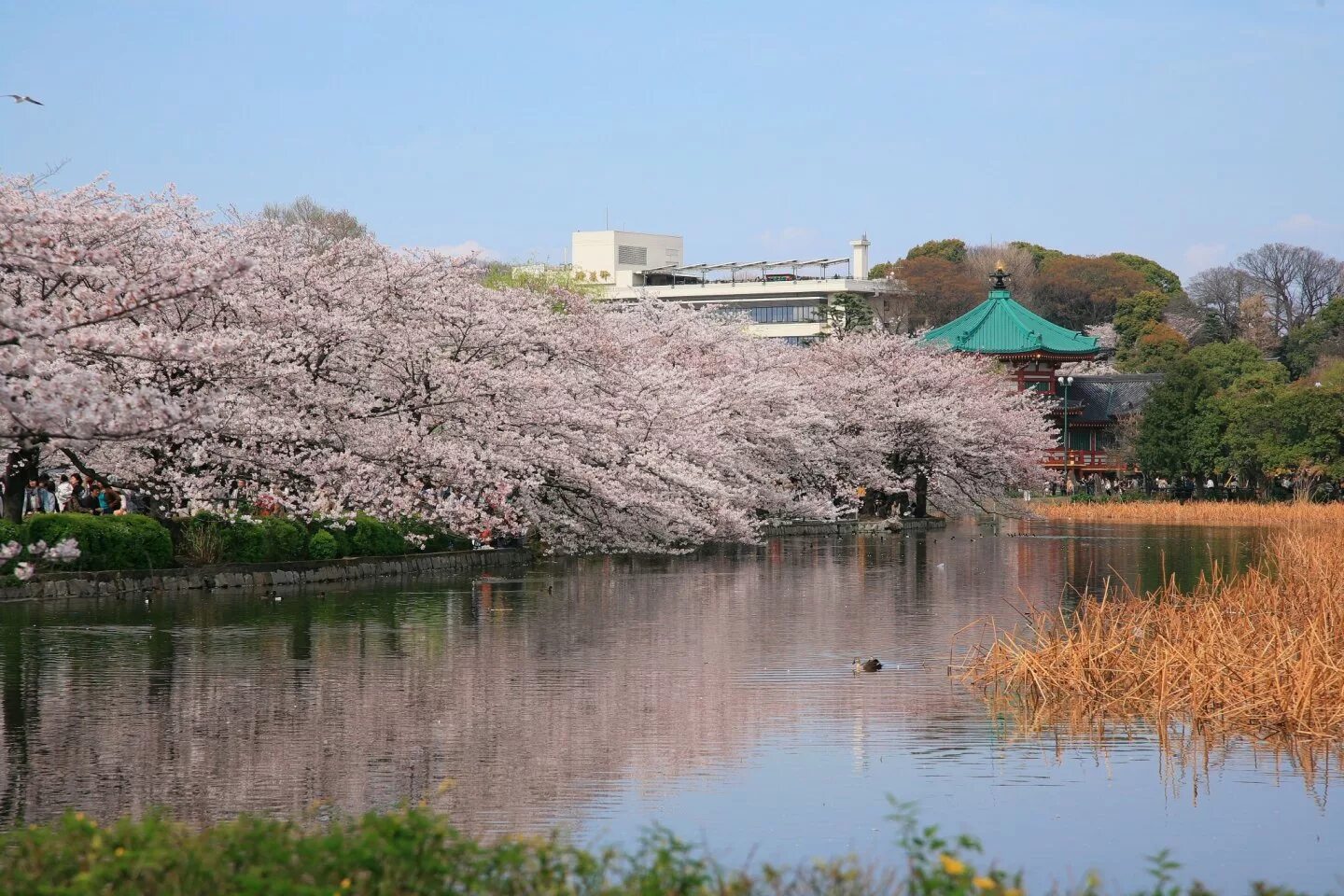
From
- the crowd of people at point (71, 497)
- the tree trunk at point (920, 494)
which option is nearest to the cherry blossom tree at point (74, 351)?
the crowd of people at point (71, 497)

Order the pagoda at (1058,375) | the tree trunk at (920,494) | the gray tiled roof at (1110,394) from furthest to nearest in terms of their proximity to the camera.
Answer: the gray tiled roof at (1110,394)
the pagoda at (1058,375)
the tree trunk at (920,494)

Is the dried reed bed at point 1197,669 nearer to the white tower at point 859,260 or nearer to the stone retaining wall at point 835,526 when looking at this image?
the stone retaining wall at point 835,526

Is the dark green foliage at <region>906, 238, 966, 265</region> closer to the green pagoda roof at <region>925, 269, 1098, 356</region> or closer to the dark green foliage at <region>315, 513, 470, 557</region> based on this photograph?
the green pagoda roof at <region>925, 269, 1098, 356</region>

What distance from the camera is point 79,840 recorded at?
23.5ft

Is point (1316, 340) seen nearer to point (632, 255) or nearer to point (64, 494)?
point (632, 255)

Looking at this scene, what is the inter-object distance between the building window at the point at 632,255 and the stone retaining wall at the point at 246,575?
110376 mm

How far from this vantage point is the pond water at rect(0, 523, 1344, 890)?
34.8 feet

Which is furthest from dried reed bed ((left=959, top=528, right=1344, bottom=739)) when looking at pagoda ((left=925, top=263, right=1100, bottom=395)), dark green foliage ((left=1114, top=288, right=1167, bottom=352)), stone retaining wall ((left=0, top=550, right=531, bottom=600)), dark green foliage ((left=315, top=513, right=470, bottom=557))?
dark green foliage ((left=1114, top=288, right=1167, bottom=352))

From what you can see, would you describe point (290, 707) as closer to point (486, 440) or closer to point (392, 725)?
point (392, 725)

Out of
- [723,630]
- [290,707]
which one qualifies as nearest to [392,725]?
[290,707]

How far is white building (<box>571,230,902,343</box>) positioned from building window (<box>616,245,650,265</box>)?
0.27 feet

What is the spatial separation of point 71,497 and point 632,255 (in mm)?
117181

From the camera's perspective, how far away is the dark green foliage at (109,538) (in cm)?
2552

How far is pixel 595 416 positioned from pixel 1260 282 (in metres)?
91.1
